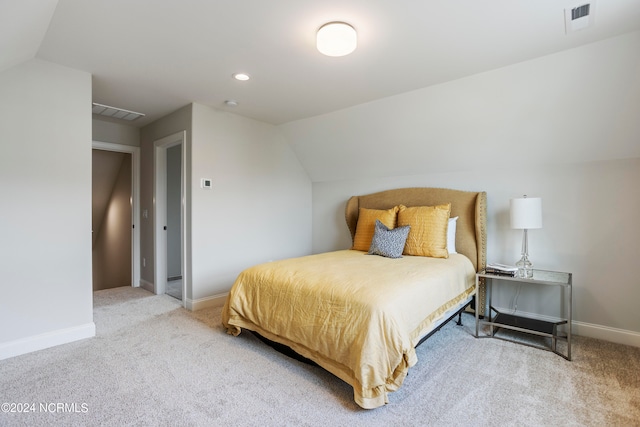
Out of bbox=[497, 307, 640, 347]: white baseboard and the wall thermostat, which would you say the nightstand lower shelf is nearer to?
bbox=[497, 307, 640, 347]: white baseboard

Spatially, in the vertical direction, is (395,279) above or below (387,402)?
above

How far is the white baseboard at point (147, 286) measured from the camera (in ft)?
13.8

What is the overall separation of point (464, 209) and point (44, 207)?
3.88 meters

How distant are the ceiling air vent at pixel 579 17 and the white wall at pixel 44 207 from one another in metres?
3.61

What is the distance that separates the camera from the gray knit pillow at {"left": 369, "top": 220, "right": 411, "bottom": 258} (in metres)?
3.18

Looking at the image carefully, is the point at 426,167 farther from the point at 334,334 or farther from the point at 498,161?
the point at 334,334

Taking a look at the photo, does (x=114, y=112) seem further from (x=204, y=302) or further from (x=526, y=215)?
(x=526, y=215)

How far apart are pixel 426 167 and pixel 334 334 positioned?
2.51m

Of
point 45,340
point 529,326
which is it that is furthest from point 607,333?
point 45,340

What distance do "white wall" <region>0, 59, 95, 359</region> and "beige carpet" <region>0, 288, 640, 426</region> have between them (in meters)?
0.24

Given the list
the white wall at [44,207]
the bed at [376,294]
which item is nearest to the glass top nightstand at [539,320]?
the bed at [376,294]

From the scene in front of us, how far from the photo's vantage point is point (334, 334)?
77.6 inches

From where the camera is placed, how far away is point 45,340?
99.7 inches

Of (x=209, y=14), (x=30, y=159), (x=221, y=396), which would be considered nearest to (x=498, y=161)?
(x=209, y=14)
